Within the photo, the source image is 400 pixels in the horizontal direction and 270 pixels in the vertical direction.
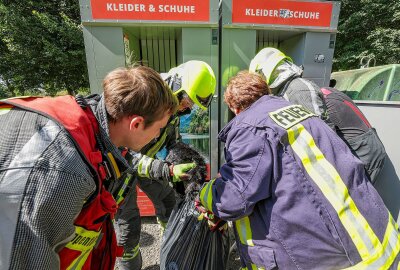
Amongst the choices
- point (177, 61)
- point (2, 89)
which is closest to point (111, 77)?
point (177, 61)

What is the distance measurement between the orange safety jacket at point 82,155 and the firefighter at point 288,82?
1517 mm

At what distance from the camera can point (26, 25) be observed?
7.55 m

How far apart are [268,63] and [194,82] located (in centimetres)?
64

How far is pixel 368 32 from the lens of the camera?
923 centimetres

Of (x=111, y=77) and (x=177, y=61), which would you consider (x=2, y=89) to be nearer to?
(x=177, y=61)

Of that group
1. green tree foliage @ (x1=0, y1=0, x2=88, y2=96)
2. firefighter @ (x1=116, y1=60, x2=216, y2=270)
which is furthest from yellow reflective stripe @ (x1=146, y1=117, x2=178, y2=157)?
green tree foliage @ (x1=0, y1=0, x2=88, y2=96)

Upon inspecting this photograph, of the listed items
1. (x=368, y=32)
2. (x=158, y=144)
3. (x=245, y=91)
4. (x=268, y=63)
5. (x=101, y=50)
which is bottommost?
(x=158, y=144)

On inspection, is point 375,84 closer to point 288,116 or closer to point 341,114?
point 341,114

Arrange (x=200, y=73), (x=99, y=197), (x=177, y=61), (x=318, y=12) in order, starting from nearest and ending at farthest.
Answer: (x=99, y=197), (x=200, y=73), (x=318, y=12), (x=177, y=61)

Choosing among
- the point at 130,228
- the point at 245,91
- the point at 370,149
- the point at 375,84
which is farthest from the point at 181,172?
the point at 375,84

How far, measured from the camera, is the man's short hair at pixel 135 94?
35.2 inches

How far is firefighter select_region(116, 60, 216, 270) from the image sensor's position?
6.38 feet

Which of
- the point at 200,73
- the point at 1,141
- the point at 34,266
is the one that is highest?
the point at 200,73

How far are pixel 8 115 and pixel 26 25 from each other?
29.3ft
